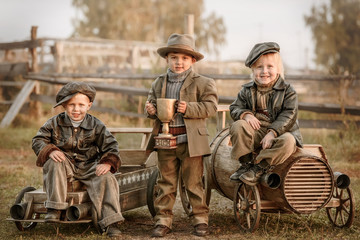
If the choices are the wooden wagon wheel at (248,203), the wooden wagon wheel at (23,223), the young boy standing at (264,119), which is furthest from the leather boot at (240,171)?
the wooden wagon wheel at (23,223)

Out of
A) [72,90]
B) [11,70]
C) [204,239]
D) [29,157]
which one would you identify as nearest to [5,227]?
[72,90]

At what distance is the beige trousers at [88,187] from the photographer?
13.2 feet

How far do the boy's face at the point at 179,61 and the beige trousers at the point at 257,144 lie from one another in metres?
0.72

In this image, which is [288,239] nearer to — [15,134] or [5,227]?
[5,227]

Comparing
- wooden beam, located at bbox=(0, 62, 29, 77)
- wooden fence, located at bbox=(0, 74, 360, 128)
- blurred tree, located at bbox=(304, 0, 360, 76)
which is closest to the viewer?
wooden fence, located at bbox=(0, 74, 360, 128)

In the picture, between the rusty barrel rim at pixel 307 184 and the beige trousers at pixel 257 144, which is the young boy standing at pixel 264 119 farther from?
the rusty barrel rim at pixel 307 184

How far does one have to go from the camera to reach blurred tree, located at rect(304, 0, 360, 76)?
2886 cm

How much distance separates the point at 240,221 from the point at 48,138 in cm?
192

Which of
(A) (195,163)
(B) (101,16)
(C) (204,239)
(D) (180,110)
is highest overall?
(B) (101,16)

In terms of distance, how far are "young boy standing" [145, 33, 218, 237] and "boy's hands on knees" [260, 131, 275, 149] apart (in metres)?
0.54

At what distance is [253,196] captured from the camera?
4.32m

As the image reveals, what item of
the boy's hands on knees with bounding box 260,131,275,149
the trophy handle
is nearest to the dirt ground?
the boy's hands on knees with bounding box 260,131,275,149

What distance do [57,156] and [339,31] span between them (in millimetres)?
27486

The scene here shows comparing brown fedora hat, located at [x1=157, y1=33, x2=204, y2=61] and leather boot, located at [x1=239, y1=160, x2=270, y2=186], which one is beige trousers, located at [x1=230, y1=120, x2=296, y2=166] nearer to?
leather boot, located at [x1=239, y1=160, x2=270, y2=186]
